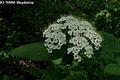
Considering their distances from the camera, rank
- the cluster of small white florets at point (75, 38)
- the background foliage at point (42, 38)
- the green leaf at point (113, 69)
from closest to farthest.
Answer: the green leaf at point (113, 69) < the cluster of small white florets at point (75, 38) < the background foliage at point (42, 38)

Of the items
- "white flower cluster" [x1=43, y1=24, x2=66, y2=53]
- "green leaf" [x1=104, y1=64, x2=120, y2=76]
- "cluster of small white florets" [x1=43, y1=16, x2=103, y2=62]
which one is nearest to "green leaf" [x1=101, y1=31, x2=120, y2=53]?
"cluster of small white florets" [x1=43, y1=16, x2=103, y2=62]

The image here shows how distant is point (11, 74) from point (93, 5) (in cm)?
397

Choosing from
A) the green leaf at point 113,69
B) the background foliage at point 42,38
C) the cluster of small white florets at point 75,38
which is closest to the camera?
the green leaf at point 113,69

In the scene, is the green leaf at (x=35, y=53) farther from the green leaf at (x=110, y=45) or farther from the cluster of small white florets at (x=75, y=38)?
the green leaf at (x=110, y=45)

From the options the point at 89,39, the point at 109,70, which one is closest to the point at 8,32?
the point at 89,39

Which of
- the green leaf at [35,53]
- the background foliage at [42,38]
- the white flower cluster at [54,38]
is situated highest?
the white flower cluster at [54,38]

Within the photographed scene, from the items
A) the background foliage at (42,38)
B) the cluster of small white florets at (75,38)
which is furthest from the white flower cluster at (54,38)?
the background foliage at (42,38)

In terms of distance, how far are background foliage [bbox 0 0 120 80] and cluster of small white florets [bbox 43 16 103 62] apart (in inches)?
5.8

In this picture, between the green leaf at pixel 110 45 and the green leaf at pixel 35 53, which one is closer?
the green leaf at pixel 35 53

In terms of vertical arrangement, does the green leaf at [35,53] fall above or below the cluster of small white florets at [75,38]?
below

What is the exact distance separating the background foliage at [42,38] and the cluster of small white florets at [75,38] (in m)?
0.15

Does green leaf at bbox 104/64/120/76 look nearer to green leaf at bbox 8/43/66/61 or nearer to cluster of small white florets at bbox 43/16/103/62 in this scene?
cluster of small white florets at bbox 43/16/103/62

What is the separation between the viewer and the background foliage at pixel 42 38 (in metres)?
1.87

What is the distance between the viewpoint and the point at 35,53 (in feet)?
4.62
